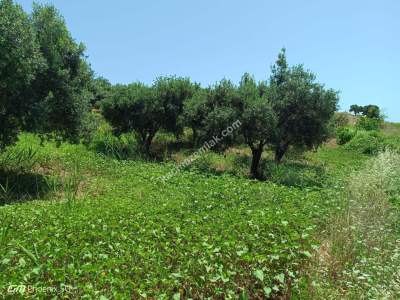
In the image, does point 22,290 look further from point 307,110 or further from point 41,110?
point 307,110

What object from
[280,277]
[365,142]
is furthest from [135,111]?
[280,277]

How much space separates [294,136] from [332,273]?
40.3ft

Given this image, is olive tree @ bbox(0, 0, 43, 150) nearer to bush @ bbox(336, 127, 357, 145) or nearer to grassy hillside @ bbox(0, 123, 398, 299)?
grassy hillside @ bbox(0, 123, 398, 299)

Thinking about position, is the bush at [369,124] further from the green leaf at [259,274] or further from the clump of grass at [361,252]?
the green leaf at [259,274]

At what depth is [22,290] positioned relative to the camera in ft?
13.1

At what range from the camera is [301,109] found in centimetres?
1748

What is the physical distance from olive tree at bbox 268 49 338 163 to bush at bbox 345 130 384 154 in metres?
9.95

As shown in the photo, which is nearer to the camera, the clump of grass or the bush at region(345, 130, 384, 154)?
the clump of grass

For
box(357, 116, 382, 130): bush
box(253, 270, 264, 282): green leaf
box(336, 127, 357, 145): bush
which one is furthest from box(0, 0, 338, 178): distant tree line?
box(357, 116, 382, 130): bush

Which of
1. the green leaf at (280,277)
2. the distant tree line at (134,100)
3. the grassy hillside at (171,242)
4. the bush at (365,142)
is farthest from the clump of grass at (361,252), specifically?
the bush at (365,142)

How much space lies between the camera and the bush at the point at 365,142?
Result: 27.1 metres

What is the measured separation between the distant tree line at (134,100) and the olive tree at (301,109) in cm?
4

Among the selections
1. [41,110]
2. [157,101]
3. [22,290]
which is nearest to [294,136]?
[157,101]

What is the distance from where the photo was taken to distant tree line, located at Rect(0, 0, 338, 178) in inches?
452
